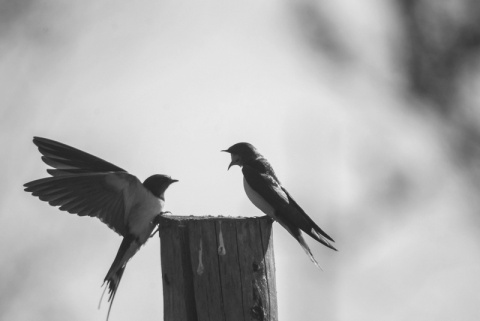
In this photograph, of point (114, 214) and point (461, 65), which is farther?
point (114, 214)

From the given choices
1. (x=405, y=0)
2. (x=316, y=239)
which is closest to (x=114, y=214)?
(x=316, y=239)

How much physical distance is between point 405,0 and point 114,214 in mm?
4060

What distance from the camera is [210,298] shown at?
16.2ft

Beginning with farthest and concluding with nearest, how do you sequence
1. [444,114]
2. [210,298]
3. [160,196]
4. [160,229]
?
[160,196] < [160,229] < [210,298] < [444,114]

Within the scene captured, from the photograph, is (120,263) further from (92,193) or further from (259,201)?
(259,201)

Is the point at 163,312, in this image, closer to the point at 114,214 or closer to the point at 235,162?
the point at 114,214

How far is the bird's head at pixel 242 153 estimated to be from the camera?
343 inches

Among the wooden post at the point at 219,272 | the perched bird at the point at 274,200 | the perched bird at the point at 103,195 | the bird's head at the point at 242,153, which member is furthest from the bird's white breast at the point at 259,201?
the wooden post at the point at 219,272

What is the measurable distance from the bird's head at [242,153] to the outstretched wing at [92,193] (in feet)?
5.58

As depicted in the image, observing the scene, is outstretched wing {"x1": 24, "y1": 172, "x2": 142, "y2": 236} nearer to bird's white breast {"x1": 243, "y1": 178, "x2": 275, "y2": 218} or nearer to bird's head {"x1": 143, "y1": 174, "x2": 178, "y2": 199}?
bird's head {"x1": 143, "y1": 174, "x2": 178, "y2": 199}

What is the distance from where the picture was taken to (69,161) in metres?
7.06

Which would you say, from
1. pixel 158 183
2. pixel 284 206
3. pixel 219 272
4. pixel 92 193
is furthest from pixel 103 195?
pixel 219 272

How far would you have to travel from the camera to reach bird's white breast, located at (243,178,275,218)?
25.2 feet

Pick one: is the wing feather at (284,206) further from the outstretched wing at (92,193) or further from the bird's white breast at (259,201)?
the outstretched wing at (92,193)
